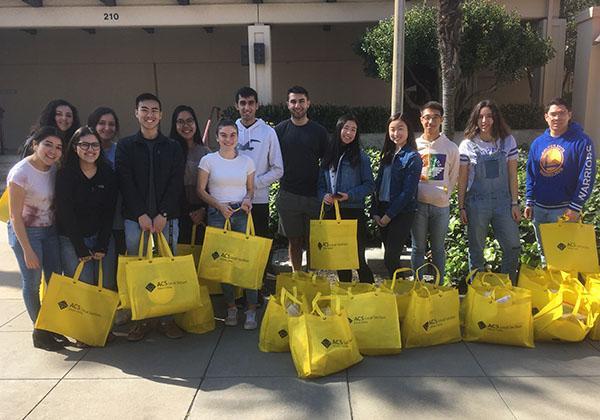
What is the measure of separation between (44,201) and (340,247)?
2.30m

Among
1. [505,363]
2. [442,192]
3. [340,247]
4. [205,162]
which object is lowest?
[505,363]

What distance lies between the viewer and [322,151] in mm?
4359

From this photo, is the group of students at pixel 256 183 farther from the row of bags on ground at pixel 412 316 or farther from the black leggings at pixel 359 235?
the row of bags on ground at pixel 412 316

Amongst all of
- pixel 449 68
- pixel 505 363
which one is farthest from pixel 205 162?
pixel 449 68

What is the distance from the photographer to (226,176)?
3.90 m

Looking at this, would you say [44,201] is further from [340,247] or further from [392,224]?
[392,224]

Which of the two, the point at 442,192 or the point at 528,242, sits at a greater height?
the point at 442,192

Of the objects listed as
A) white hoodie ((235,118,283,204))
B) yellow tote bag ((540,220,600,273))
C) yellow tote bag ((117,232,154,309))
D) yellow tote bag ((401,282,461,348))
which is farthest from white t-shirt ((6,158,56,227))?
yellow tote bag ((540,220,600,273))

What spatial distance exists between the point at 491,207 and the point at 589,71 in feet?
33.2

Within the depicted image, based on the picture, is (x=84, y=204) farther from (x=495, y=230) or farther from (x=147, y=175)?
(x=495, y=230)

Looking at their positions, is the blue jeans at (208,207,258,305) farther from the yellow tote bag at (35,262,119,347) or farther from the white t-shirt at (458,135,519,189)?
the white t-shirt at (458,135,519,189)

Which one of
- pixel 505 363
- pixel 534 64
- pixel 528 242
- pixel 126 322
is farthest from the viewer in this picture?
pixel 534 64

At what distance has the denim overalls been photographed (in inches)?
160

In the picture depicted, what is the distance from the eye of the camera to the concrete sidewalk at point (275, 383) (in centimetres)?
285
